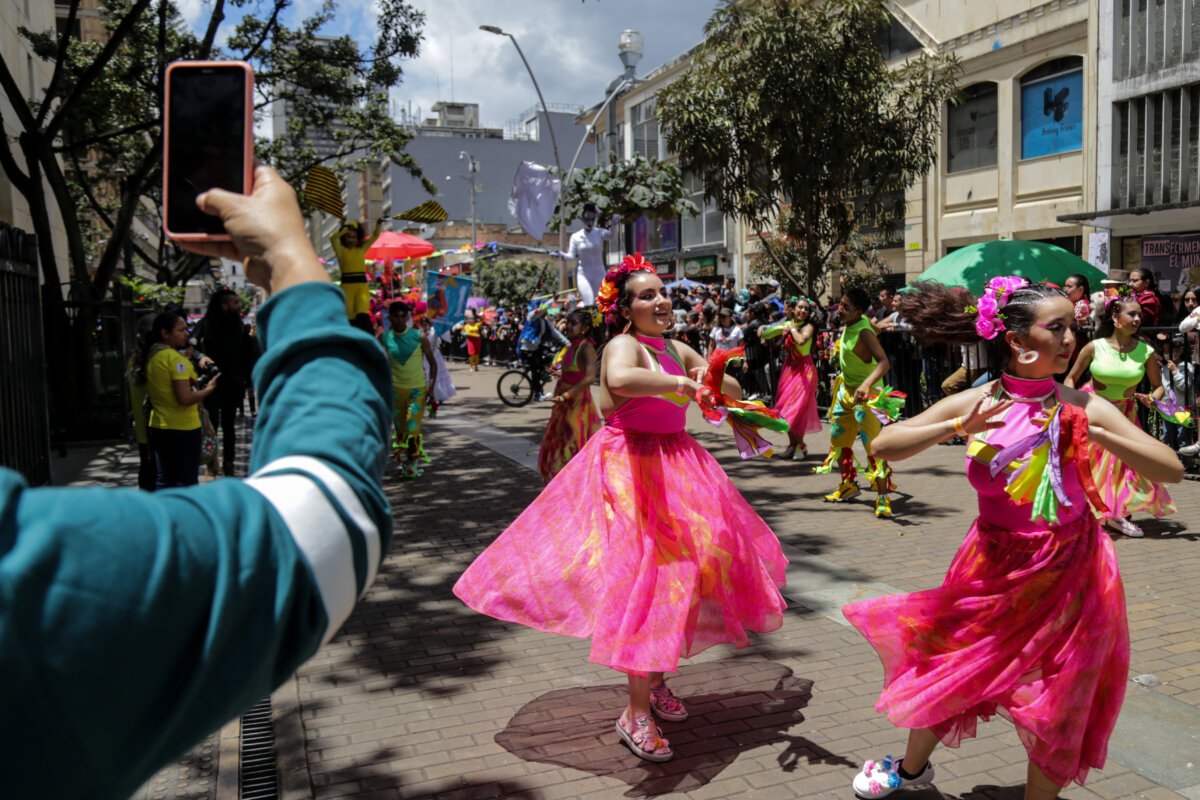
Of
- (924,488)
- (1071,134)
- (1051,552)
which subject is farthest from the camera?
(1071,134)

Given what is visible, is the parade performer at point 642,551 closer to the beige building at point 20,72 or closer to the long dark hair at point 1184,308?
the long dark hair at point 1184,308

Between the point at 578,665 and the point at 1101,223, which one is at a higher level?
the point at 1101,223

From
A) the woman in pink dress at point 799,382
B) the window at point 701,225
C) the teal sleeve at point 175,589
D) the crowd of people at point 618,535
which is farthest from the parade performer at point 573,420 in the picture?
the window at point 701,225

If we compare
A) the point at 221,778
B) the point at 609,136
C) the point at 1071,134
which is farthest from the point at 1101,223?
the point at 221,778

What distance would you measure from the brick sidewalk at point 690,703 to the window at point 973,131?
18411mm

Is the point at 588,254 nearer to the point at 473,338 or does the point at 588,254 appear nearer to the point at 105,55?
the point at 105,55

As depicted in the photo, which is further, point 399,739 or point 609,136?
point 609,136

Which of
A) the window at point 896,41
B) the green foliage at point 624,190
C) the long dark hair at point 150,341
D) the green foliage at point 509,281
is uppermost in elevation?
the window at point 896,41

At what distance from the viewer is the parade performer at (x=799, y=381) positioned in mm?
11336

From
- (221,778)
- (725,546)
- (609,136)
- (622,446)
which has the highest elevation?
(609,136)

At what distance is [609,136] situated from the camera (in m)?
18.4

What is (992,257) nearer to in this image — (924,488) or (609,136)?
(924,488)

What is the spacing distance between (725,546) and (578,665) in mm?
1536

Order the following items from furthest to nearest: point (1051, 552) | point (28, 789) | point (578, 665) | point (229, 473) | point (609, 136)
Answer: point (609, 136) < point (229, 473) < point (578, 665) < point (1051, 552) < point (28, 789)
